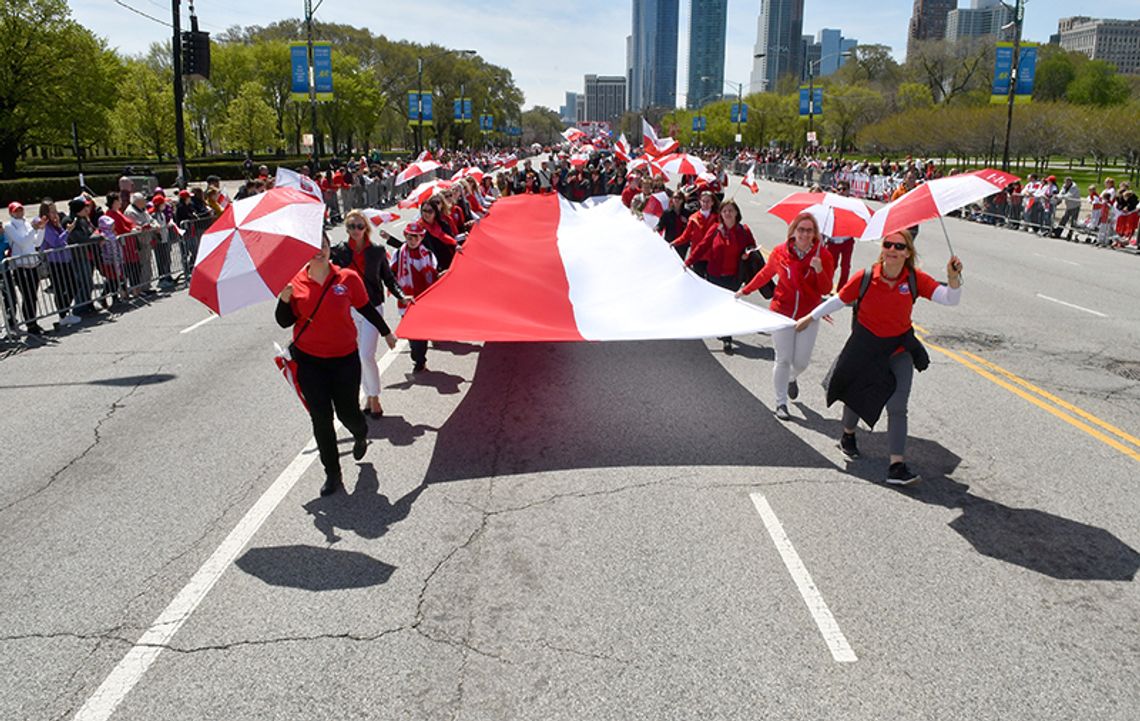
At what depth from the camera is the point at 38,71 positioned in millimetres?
49750

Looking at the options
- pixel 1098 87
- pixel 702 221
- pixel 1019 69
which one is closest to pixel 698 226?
pixel 702 221

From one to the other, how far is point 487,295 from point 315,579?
417cm

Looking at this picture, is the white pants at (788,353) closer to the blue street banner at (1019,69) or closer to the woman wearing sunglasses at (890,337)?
the woman wearing sunglasses at (890,337)

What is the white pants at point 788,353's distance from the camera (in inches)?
311

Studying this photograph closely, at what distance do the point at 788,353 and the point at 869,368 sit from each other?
148 centimetres

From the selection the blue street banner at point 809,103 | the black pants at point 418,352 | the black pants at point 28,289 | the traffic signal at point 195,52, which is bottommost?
the black pants at point 418,352

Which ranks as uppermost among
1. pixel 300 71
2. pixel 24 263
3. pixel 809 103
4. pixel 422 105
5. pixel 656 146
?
pixel 809 103

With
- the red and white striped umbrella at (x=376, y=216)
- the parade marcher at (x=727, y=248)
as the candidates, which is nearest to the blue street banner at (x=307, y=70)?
the red and white striped umbrella at (x=376, y=216)

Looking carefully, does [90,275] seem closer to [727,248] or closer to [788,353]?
[727,248]

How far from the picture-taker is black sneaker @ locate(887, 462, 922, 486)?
21.1 feet

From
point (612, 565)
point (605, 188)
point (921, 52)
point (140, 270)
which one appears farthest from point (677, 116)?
point (612, 565)

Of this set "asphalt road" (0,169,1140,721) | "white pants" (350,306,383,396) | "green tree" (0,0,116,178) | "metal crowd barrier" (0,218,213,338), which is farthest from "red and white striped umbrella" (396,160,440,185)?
"green tree" (0,0,116,178)

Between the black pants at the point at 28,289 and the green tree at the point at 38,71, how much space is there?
45.2 metres

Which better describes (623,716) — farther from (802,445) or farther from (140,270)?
(140,270)
